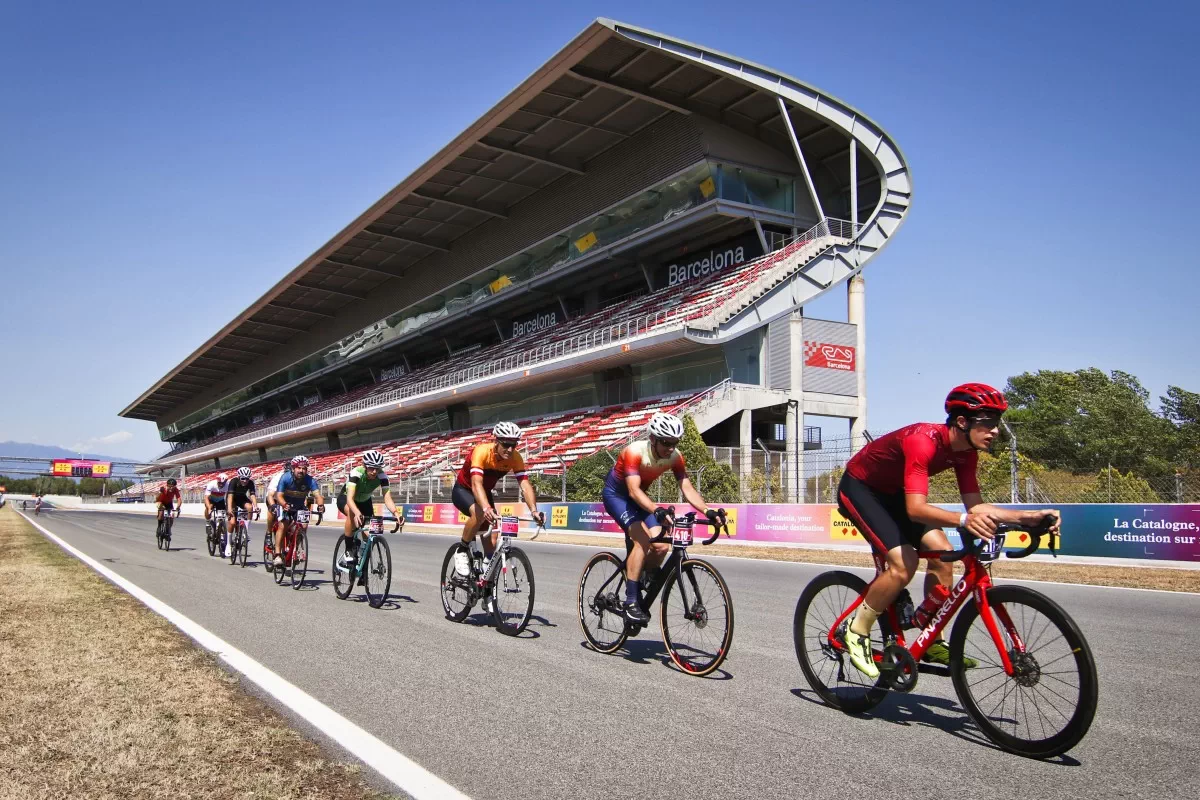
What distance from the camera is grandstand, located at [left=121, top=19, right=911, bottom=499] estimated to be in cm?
3403

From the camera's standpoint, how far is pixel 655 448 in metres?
6.46

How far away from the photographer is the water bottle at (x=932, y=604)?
15.2 ft

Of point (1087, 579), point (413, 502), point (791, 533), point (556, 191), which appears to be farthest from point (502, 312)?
point (1087, 579)

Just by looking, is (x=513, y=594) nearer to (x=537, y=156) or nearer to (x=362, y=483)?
(x=362, y=483)

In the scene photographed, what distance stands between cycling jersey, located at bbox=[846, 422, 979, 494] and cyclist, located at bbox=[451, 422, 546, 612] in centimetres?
352

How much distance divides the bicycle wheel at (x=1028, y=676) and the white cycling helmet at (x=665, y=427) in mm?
2359

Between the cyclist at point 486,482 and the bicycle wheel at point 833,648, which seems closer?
the bicycle wheel at point 833,648

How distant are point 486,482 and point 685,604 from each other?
2.80m

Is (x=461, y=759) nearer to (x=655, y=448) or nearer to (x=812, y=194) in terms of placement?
(x=655, y=448)

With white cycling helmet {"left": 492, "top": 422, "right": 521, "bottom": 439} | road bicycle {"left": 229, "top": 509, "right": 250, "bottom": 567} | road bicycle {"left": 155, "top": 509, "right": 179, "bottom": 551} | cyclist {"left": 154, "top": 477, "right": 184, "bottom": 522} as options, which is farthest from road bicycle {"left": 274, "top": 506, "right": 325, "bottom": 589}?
cyclist {"left": 154, "top": 477, "right": 184, "bottom": 522}

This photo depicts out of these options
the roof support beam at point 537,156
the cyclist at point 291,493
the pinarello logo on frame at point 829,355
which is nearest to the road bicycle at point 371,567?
the cyclist at point 291,493

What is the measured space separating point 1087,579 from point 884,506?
10.1 meters

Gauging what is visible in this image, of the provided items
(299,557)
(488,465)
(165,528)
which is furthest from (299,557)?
(165,528)

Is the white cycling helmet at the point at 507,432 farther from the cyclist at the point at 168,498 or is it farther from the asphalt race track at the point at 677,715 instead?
the cyclist at the point at 168,498
